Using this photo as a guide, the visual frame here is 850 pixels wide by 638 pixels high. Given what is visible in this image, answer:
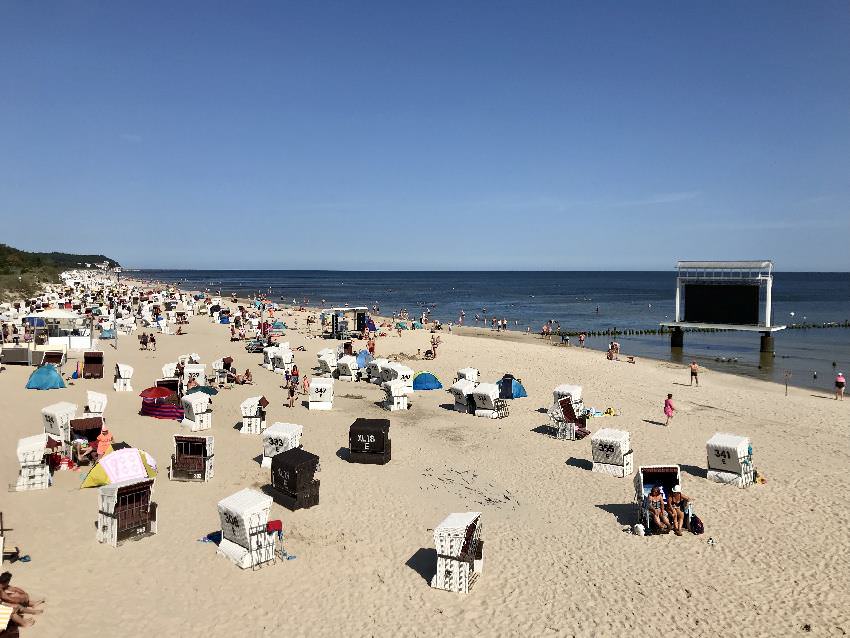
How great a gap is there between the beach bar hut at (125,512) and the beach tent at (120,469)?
1546 mm

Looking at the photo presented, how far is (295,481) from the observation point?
38.9 feet

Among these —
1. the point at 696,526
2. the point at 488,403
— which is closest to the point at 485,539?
the point at 696,526

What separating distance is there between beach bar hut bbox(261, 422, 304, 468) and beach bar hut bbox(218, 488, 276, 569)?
4.06 meters

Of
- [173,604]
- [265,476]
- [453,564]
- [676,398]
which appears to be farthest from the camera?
[676,398]

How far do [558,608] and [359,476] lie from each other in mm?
6307

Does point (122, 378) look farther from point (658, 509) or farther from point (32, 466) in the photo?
point (658, 509)

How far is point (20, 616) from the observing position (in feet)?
25.2

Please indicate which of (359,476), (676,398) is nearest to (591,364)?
(676,398)

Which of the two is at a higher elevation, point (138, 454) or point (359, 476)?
point (138, 454)

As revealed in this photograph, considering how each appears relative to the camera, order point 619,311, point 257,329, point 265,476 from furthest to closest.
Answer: point 619,311, point 257,329, point 265,476

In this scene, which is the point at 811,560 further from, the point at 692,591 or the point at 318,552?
the point at 318,552

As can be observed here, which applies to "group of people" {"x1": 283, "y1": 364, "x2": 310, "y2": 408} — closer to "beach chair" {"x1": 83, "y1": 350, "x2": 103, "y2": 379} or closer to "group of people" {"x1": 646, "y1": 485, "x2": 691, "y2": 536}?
"beach chair" {"x1": 83, "y1": 350, "x2": 103, "y2": 379}

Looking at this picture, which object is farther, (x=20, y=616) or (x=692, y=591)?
(x=692, y=591)

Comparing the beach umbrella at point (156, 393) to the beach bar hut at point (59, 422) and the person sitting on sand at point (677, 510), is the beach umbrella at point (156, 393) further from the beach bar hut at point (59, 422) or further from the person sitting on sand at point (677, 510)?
the person sitting on sand at point (677, 510)
